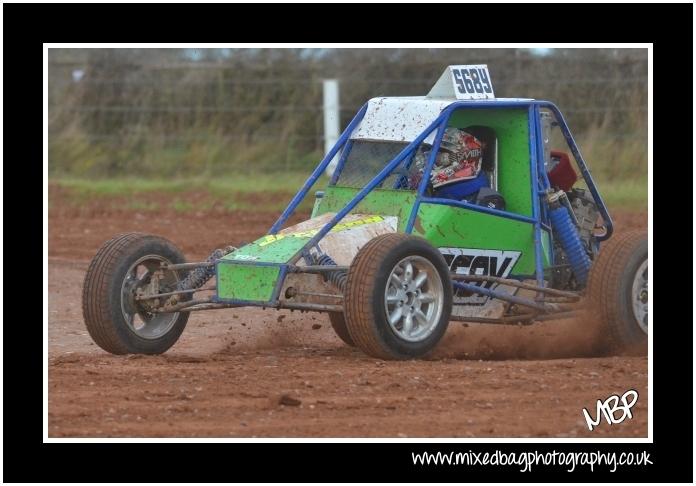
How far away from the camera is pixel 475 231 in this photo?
8953mm

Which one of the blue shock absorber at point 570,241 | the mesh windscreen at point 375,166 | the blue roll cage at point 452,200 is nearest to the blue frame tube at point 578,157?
the blue roll cage at point 452,200

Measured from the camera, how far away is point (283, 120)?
2012cm

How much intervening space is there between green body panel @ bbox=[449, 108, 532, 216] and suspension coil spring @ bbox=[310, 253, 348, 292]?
148 centimetres

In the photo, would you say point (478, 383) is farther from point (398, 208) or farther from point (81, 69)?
point (81, 69)

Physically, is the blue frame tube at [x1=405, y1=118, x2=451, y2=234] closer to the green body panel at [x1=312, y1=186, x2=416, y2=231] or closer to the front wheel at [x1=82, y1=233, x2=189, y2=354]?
the green body panel at [x1=312, y1=186, x2=416, y2=231]

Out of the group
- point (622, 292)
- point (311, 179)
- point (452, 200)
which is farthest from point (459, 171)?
point (622, 292)

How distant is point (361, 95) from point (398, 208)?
11.2m

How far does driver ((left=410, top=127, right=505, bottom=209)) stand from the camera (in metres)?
9.12

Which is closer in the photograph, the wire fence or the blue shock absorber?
the blue shock absorber

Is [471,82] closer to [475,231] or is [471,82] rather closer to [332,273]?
[475,231]

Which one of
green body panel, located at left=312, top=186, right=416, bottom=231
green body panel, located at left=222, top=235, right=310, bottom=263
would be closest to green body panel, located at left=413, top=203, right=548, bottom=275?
green body panel, located at left=312, top=186, right=416, bottom=231

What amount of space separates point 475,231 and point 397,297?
105 cm

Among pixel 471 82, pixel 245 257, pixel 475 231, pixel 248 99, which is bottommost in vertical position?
pixel 245 257

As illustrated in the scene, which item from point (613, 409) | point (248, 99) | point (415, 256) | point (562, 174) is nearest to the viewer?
point (613, 409)
